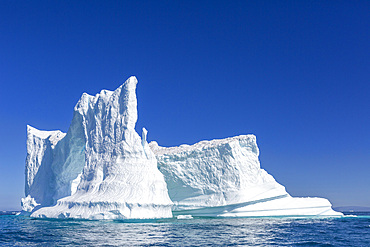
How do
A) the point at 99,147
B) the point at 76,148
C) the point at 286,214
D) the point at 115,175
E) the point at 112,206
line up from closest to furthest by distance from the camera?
the point at 112,206, the point at 115,175, the point at 99,147, the point at 286,214, the point at 76,148

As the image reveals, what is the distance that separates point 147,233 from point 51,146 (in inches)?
821

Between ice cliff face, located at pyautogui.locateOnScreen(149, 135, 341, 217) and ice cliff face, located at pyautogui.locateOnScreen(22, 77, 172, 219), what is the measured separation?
434 centimetres

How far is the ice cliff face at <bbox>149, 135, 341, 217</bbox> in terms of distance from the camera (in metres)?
32.7

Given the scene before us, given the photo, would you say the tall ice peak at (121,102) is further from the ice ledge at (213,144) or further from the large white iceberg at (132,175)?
the ice ledge at (213,144)

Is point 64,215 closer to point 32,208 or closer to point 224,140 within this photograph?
point 32,208

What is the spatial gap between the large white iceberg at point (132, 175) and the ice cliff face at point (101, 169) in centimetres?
7

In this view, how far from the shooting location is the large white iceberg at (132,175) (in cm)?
2728

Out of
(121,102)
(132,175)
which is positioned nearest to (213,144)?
(121,102)

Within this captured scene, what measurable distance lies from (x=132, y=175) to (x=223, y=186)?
9.17m

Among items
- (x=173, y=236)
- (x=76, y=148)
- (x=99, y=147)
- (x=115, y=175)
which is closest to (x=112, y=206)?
(x=115, y=175)

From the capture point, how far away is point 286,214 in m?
33.2

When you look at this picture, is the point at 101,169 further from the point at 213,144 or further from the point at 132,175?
the point at 213,144

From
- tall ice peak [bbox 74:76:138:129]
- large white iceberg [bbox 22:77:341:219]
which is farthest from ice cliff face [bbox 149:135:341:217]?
tall ice peak [bbox 74:76:138:129]

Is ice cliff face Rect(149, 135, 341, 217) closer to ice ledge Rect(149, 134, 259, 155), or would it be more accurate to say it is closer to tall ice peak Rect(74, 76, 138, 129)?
ice ledge Rect(149, 134, 259, 155)
